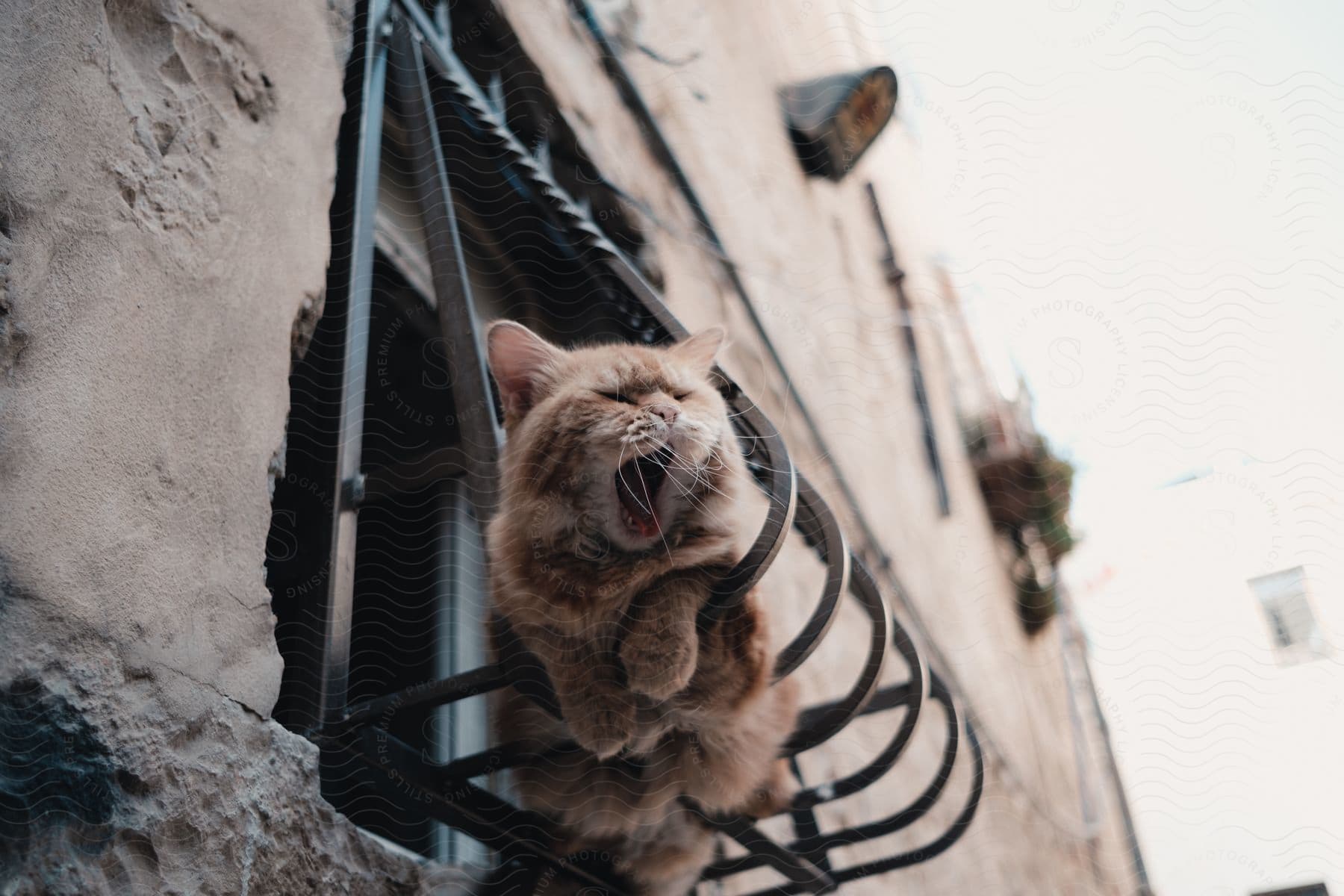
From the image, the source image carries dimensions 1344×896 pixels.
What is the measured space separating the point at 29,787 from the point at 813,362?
183 cm

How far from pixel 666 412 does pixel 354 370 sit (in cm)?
33

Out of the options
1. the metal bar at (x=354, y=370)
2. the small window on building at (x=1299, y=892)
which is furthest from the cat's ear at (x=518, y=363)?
the small window on building at (x=1299, y=892)

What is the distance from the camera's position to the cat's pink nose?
0.90 m

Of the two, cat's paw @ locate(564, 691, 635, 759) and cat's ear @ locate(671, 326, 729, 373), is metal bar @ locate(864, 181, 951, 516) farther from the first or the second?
cat's paw @ locate(564, 691, 635, 759)

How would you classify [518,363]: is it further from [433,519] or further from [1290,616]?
[1290,616]

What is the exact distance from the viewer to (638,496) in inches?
34.9

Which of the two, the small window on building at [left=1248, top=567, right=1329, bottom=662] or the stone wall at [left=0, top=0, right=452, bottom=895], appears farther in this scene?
the small window on building at [left=1248, top=567, right=1329, bottom=662]

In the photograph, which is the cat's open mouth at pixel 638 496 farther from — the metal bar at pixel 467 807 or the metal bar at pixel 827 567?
the metal bar at pixel 467 807

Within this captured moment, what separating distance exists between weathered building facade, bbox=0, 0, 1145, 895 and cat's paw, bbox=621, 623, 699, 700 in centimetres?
23

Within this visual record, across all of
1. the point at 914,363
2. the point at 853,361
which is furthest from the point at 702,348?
the point at 914,363

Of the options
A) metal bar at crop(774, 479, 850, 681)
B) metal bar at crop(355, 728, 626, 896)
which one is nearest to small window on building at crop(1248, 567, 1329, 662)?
metal bar at crop(774, 479, 850, 681)

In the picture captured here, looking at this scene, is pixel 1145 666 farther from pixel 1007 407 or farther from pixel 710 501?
pixel 1007 407

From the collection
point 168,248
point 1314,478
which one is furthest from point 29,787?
point 1314,478

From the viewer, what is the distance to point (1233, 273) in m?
1.06
